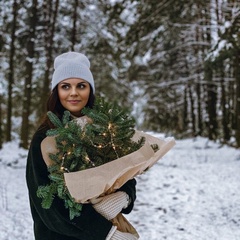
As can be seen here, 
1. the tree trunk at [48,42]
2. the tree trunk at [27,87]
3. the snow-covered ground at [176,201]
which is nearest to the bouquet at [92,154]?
the snow-covered ground at [176,201]

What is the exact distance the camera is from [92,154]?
2273 mm

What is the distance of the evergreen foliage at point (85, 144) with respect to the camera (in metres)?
2.11

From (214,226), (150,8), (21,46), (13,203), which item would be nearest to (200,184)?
(214,226)

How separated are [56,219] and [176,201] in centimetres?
725

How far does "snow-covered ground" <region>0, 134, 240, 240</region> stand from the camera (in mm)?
6980

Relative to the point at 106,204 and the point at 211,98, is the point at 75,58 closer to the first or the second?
the point at 106,204

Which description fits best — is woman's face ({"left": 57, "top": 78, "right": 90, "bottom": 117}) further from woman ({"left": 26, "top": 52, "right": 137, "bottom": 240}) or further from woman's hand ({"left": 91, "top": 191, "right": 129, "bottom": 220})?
woman's hand ({"left": 91, "top": 191, "right": 129, "bottom": 220})

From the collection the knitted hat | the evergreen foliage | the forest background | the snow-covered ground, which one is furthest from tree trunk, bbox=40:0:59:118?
the evergreen foliage

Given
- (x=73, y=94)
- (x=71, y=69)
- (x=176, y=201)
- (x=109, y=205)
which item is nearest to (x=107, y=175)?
(x=109, y=205)

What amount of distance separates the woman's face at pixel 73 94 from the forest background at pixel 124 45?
9703 millimetres

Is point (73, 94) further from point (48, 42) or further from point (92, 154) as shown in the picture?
point (48, 42)

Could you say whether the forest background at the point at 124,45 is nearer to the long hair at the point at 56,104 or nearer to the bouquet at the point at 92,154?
the long hair at the point at 56,104

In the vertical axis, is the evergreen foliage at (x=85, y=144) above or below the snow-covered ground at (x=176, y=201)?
above

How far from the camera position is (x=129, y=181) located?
2.38 metres
